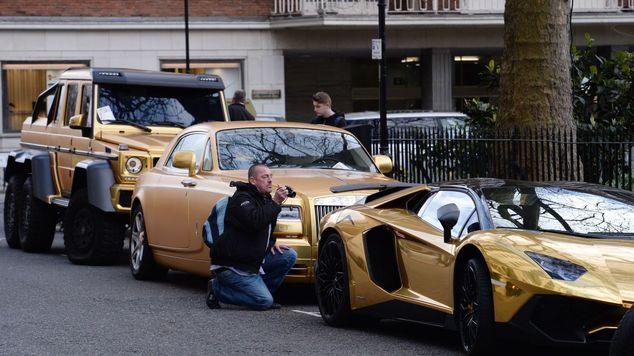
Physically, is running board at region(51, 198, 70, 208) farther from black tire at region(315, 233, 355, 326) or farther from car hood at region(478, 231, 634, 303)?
car hood at region(478, 231, 634, 303)

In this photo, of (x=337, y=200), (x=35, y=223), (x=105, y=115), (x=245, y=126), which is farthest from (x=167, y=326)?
(x=35, y=223)

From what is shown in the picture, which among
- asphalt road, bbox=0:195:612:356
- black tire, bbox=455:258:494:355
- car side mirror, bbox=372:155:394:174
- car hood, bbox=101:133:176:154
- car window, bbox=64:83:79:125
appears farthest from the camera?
car window, bbox=64:83:79:125

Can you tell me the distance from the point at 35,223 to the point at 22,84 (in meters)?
19.9

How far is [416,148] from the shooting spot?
1984 centimetres

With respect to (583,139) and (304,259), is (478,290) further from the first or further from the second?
(583,139)

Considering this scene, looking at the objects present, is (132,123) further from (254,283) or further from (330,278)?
(330,278)

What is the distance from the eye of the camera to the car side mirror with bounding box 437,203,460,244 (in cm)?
934

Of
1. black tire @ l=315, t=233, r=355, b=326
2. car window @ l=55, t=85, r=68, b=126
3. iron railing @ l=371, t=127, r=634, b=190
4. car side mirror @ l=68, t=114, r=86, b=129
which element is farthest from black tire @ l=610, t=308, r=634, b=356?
car window @ l=55, t=85, r=68, b=126

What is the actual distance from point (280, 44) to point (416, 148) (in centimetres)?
1961

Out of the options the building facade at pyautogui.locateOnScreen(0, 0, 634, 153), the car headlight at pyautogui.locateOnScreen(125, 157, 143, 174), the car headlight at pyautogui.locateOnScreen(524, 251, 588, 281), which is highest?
the building facade at pyautogui.locateOnScreen(0, 0, 634, 153)

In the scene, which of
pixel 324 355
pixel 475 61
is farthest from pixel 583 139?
pixel 475 61

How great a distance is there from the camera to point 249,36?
127 feet

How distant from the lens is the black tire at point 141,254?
1460 cm

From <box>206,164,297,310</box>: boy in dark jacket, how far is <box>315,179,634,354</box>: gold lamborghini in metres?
0.74
